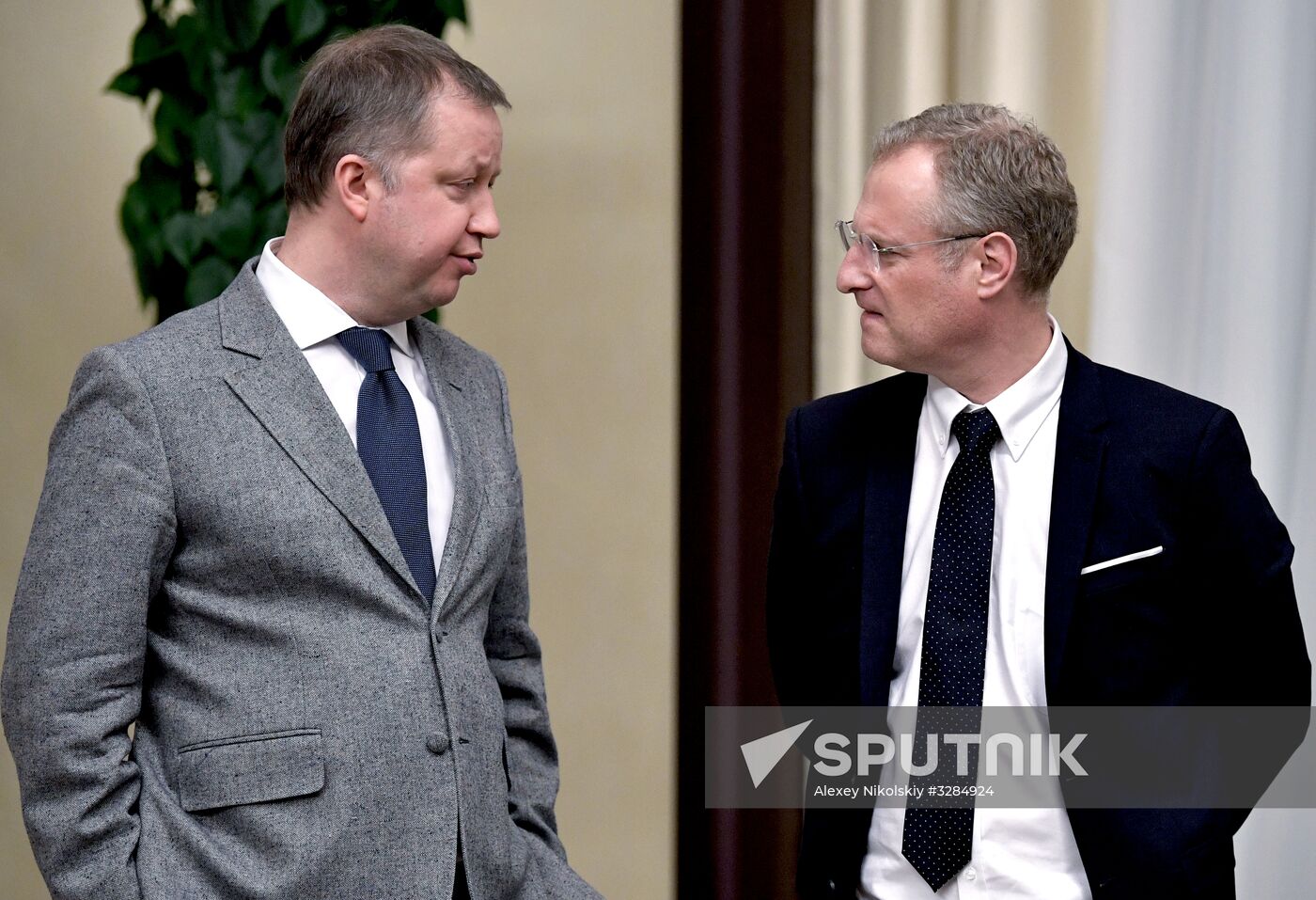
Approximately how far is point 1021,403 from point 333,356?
0.85 meters

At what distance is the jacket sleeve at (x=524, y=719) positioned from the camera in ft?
5.85

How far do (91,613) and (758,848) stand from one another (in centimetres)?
182

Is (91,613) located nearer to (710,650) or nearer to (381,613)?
(381,613)

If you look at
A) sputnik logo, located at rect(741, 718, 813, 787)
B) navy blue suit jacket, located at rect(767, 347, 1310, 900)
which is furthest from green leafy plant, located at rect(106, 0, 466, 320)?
sputnik logo, located at rect(741, 718, 813, 787)

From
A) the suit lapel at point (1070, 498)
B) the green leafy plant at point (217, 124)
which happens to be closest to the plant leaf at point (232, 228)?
the green leafy plant at point (217, 124)

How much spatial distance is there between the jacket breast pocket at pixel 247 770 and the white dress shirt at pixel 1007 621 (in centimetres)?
72

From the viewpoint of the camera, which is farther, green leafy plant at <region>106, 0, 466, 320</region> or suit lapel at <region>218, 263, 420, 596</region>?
green leafy plant at <region>106, 0, 466, 320</region>

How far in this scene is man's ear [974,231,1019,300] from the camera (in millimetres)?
1721

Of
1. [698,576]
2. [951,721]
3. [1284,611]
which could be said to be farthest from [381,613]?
[698,576]

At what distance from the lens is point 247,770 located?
4.80 feet

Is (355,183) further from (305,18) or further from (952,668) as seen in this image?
(952,668)

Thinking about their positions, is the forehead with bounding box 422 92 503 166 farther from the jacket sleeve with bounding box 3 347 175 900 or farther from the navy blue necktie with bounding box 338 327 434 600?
A: the jacket sleeve with bounding box 3 347 175 900

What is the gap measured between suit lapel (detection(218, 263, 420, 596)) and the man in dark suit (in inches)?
24.5

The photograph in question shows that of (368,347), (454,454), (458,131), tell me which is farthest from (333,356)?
(458,131)
